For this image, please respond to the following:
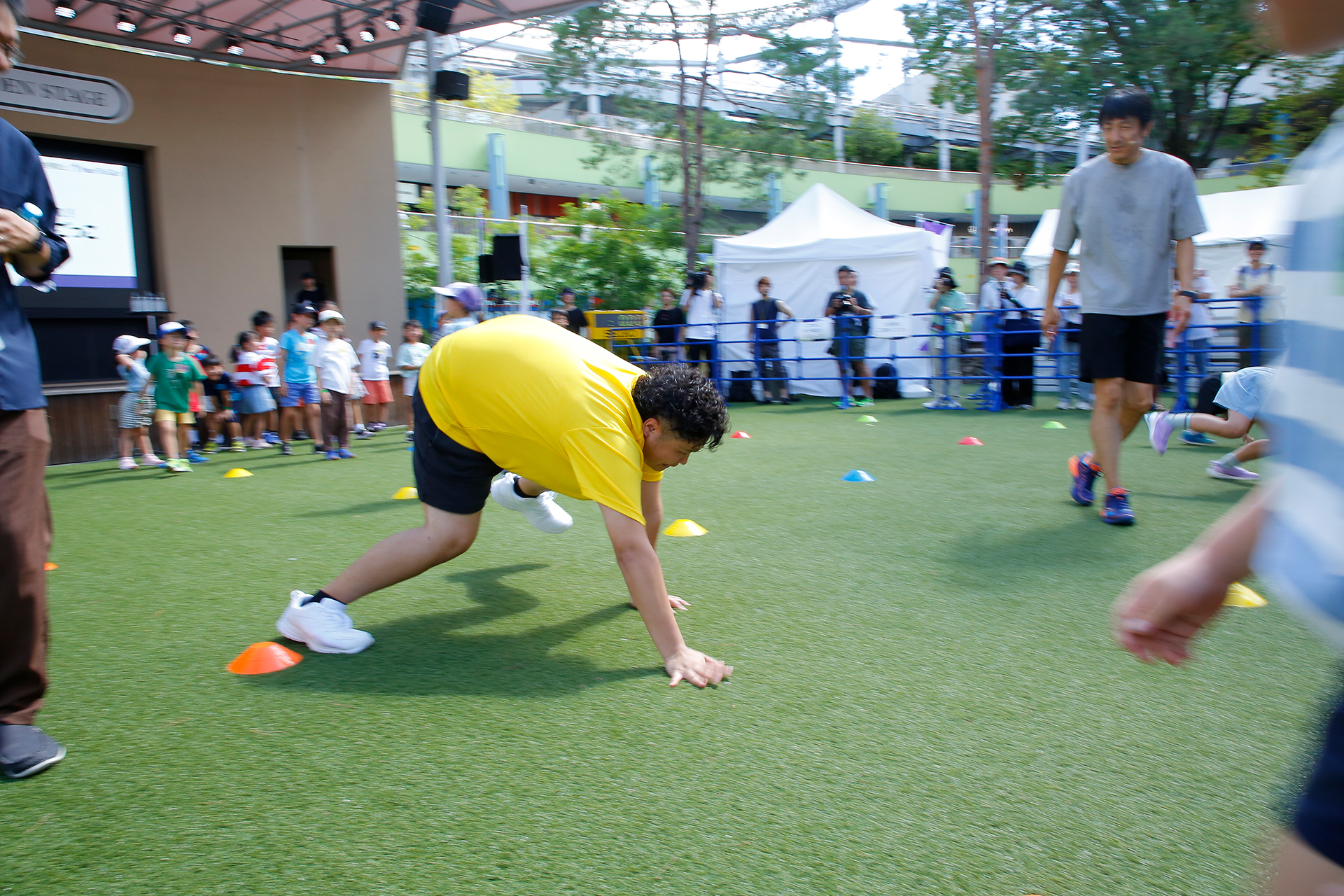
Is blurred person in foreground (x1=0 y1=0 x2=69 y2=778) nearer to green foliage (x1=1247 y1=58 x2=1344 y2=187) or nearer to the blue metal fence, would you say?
the blue metal fence

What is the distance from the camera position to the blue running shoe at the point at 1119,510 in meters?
4.60

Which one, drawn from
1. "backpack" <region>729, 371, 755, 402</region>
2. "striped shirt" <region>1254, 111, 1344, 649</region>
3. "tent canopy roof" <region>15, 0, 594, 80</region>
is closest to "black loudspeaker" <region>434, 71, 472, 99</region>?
"tent canopy roof" <region>15, 0, 594, 80</region>

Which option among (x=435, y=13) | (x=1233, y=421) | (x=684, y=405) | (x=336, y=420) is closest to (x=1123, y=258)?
(x=1233, y=421)

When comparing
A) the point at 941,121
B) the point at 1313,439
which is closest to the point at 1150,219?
the point at 1313,439

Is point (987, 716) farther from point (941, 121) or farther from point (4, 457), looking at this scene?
→ point (941, 121)

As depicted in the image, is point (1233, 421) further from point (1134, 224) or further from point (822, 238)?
point (822, 238)

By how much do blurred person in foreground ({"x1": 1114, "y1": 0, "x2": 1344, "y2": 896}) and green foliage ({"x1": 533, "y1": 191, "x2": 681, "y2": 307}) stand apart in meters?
22.7

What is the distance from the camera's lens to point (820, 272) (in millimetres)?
14727

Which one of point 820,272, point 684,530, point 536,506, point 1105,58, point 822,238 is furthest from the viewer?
point 1105,58

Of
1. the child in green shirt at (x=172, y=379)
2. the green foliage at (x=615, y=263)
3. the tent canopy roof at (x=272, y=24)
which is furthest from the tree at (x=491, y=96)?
the child in green shirt at (x=172, y=379)

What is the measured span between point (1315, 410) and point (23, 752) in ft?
9.01

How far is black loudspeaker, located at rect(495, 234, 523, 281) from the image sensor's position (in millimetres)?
12375

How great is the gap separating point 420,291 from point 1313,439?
25378 millimetres

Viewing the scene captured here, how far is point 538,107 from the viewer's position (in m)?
50.6
